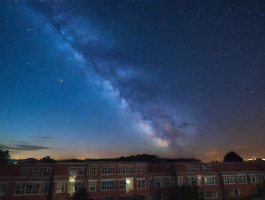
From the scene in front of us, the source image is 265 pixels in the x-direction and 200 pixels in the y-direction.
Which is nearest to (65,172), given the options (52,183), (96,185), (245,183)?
(52,183)

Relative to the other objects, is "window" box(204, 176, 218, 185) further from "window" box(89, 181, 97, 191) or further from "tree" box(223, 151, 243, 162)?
"tree" box(223, 151, 243, 162)

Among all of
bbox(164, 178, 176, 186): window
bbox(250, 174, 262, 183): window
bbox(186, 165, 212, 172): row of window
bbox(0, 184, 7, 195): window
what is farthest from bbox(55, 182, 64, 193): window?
bbox(250, 174, 262, 183): window

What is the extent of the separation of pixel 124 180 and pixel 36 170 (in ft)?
63.3

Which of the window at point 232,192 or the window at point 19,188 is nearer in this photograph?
the window at point 19,188

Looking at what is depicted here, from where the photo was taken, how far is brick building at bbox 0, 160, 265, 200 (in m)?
42.6

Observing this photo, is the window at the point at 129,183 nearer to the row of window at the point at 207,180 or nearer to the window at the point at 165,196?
the row of window at the point at 207,180

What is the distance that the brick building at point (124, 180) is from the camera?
42.6 meters

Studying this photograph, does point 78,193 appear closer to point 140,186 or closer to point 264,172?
point 140,186

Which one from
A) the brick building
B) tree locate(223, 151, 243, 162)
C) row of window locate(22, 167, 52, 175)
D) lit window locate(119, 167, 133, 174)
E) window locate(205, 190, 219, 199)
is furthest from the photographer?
tree locate(223, 151, 243, 162)

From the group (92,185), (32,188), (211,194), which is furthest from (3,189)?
(211,194)

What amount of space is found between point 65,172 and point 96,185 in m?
7.28

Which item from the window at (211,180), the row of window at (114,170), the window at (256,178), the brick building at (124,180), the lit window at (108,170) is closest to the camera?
the brick building at (124,180)

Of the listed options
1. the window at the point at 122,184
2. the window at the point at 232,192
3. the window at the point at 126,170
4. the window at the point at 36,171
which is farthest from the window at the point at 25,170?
the window at the point at 232,192

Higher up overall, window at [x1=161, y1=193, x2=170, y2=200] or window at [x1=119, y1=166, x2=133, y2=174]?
window at [x1=119, y1=166, x2=133, y2=174]
